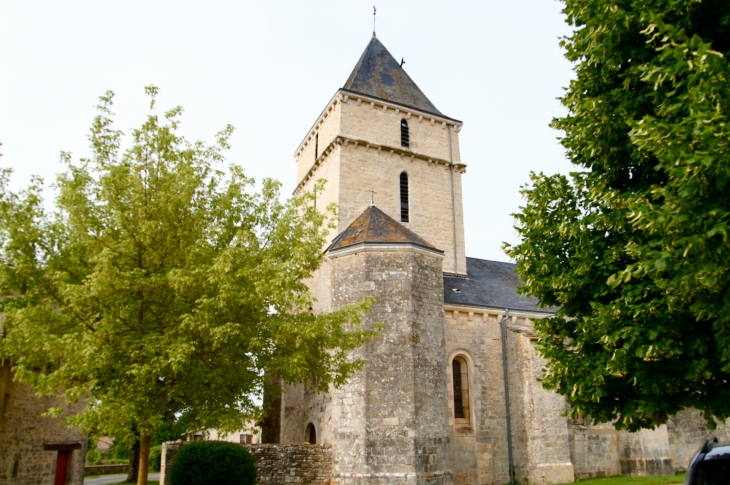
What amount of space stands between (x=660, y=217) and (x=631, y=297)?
1525 mm

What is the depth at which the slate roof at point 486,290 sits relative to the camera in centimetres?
1972

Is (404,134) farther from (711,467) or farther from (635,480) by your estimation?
(711,467)

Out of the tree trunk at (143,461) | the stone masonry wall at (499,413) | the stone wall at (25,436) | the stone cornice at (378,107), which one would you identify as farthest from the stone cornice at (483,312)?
the stone wall at (25,436)

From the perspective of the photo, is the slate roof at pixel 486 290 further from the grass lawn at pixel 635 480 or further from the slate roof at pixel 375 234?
the grass lawn at pixel 635 480

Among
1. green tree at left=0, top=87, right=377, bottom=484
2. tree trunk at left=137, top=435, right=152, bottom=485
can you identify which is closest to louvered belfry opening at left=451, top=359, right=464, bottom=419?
green tree at left=0, top=87, right=377, bottom=484

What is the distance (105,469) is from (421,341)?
3491cm

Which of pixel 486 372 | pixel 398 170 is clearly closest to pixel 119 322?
pixel 486 372

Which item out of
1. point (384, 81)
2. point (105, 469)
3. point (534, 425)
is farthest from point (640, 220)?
point (105, 469)

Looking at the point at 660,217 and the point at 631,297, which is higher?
the point at 660,217

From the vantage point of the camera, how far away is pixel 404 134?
23438 millimetres

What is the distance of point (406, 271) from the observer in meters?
16.1

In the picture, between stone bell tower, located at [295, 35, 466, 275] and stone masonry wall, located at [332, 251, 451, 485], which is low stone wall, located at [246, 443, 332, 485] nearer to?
stone masonry wall, located at [332, 251, 451, 485]

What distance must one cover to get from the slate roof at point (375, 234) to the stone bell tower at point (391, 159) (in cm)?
282

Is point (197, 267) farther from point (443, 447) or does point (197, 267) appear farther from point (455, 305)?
point (455, 305)
